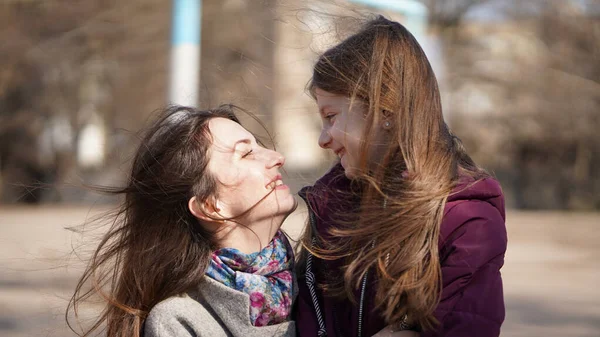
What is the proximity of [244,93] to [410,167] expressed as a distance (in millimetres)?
1235

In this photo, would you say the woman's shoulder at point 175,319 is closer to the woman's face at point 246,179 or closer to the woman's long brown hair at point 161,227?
the woman's long brown hair at point 161,227

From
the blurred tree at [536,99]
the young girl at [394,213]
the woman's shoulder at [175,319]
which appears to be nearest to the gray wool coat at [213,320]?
the woman's shoulder at [175,319]

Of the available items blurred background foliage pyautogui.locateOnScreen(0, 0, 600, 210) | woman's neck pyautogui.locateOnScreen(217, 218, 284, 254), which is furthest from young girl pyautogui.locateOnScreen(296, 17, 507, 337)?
blurred background foliage pyautogui.locateOnScreen(0, 0, 600, 210)

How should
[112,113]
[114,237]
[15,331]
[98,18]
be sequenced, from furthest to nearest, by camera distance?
[112,113] → [98,18] → [15,331] → [114,237]

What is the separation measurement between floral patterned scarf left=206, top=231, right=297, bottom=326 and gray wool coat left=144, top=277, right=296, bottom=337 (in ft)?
0.08

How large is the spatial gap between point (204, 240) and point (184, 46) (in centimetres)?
→ 255

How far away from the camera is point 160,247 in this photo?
7.72 feet

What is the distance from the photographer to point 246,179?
2311 mm

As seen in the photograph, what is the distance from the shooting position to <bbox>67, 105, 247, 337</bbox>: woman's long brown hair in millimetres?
2316

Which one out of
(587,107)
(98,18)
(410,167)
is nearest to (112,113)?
(98,18)

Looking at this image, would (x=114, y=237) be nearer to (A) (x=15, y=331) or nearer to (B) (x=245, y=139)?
(B) (x=245, y=139)

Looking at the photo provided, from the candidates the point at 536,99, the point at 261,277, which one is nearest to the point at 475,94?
the point at 536,99

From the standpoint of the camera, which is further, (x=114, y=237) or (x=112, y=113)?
(x=112, y=113)

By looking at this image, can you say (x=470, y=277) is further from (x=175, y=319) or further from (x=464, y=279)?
(x=175, y=319)
